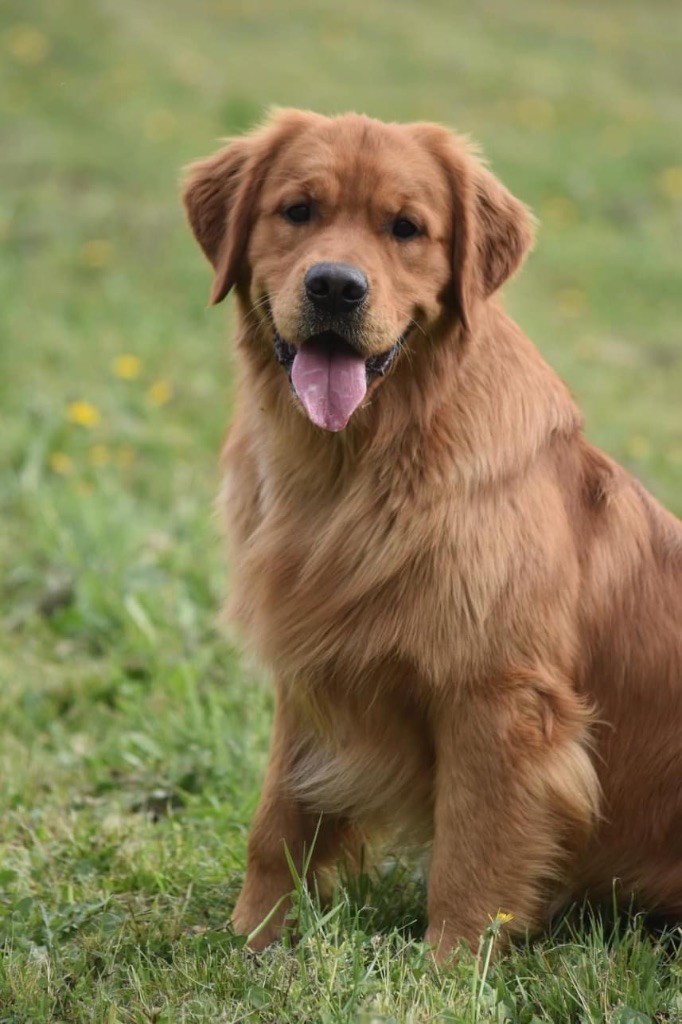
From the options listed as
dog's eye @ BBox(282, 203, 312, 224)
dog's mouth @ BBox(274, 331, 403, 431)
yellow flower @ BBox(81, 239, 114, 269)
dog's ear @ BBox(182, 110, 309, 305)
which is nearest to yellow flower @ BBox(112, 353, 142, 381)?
yellow flower @ BBox(81, 239, 114, 269)

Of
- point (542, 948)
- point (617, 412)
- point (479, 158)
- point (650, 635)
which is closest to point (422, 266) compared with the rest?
point (479, 158)

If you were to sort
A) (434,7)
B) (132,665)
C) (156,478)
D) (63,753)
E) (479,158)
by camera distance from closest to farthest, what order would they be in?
1. (479,158)
2. (63,753)
3. (132,665)
4. (156,478)
5. (434,7)

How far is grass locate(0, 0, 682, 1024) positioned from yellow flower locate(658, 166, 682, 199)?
2 centimetres

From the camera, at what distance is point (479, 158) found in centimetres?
346

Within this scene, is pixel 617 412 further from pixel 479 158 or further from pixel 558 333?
pixel 479 158

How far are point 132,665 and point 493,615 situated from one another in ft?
6.35

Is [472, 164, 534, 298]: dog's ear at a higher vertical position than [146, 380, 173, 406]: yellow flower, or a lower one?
higher

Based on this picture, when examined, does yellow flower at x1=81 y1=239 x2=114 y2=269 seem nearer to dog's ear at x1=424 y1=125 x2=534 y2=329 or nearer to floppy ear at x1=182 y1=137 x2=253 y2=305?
floppy ear at x1=182 y1=137 x2=253 y2=305

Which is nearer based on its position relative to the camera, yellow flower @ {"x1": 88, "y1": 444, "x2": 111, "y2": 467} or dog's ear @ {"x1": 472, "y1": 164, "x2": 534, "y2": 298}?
dog's ear @ {"x1": 472, "y1": 164, "x2": 534, "y2": 298}

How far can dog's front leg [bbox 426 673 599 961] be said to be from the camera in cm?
296

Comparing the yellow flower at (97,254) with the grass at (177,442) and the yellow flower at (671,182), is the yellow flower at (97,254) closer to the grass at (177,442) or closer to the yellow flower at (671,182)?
the grass at (177,442)

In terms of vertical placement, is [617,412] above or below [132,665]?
above

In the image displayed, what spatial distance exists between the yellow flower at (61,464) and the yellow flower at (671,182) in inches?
291

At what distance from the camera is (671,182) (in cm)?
1160
